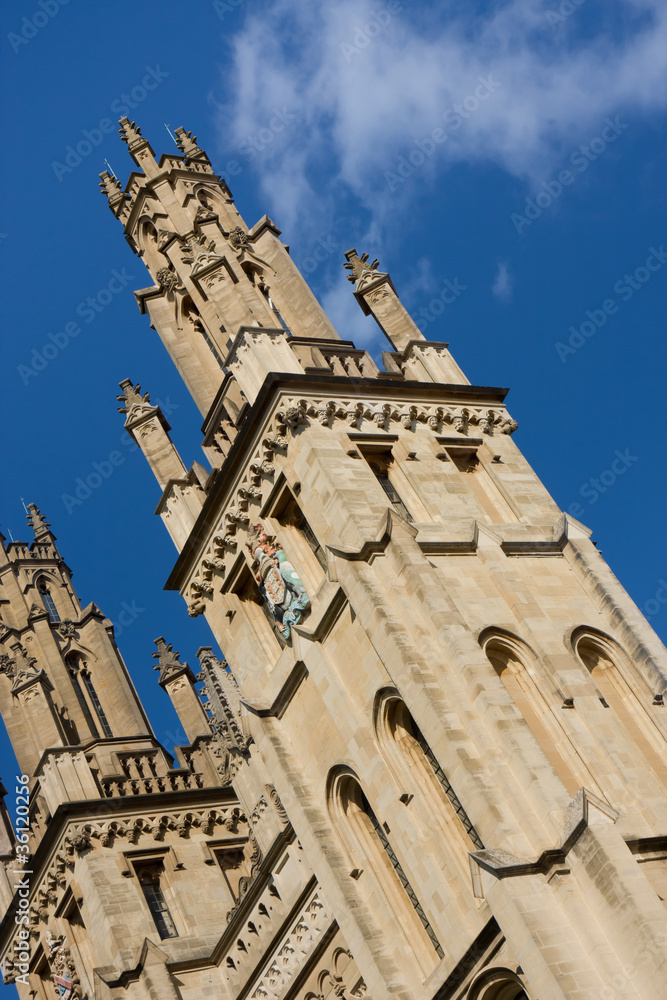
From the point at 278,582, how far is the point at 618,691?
697cm

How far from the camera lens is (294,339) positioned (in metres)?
30.9

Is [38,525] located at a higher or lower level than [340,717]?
higher

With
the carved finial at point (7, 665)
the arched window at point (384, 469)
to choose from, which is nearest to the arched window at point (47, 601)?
the carved finial at point (7, 665)

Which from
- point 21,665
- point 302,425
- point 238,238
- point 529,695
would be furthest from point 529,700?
point 21,665

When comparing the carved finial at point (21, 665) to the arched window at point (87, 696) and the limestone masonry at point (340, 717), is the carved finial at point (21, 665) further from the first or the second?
the arched window at point (87, 696)

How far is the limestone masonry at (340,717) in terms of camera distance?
21.7 metres

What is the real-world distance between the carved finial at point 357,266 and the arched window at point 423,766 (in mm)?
12628

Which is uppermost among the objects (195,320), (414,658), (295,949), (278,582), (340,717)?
(195,320)

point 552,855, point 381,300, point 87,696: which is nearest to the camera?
point 552,855

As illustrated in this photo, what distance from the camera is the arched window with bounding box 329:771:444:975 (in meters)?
23.9

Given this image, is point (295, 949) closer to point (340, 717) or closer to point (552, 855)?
point (340, 717)

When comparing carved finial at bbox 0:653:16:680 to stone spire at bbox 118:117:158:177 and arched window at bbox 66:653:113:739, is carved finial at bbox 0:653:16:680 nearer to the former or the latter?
arched window at bbox 66:653:113:739

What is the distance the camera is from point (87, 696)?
131 feet

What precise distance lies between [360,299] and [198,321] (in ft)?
13.6
